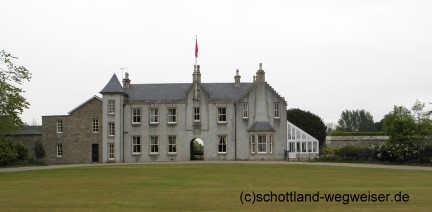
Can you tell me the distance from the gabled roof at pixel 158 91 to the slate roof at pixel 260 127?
767cm

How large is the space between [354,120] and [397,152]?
7264 centimetres

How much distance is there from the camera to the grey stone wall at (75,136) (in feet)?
185

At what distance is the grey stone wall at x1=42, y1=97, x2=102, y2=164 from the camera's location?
56344 mm

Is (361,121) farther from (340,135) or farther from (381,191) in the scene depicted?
(381,191)

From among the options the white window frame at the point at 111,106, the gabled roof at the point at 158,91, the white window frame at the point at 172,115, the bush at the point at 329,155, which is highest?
the gabled roof at the point at 158,91

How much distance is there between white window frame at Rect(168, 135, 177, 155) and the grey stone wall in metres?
6.88

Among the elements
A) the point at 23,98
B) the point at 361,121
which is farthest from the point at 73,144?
the point at 361,121

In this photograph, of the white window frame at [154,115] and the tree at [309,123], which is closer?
the white window frame at [154,115]

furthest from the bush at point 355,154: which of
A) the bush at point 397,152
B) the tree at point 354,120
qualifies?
the tree at point 354,120

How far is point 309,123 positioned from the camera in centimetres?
→ 7138

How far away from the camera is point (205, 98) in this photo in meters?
56.4

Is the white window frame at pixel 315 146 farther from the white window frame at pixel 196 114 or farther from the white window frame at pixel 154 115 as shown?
the white window frame at pixel 154 115

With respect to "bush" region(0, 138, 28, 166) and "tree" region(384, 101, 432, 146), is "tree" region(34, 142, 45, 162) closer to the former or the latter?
"bush" region(0, 138, 28, 166)

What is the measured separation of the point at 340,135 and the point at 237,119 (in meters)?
18.3
